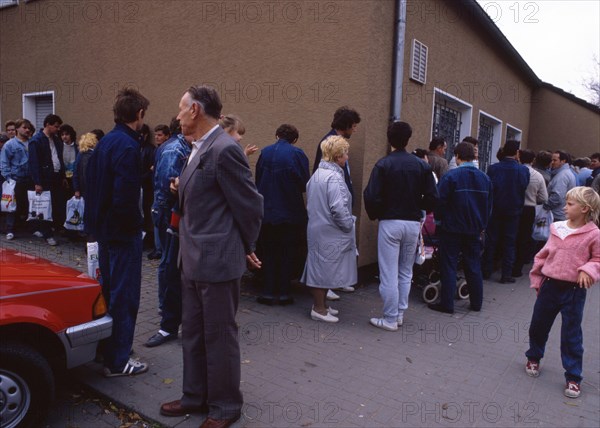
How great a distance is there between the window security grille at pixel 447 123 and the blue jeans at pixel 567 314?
4733 millimetres

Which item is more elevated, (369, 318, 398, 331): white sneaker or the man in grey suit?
the man in grey suit

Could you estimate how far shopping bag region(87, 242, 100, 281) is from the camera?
3604 mm

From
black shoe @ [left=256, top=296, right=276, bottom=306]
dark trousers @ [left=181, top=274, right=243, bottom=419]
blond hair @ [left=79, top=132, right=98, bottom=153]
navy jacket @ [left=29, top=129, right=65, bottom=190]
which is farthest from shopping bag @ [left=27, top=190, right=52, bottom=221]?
dark trousers @ [left=181, top=274, right=243, bottom=419]

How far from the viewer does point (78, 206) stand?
25.0ft

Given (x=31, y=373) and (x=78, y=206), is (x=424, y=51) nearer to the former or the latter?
(x=78, y=206)

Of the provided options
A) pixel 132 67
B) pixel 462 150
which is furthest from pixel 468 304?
pixel 132 67

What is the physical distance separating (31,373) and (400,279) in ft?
11.4

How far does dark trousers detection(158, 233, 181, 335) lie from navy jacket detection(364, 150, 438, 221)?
6.55 ft

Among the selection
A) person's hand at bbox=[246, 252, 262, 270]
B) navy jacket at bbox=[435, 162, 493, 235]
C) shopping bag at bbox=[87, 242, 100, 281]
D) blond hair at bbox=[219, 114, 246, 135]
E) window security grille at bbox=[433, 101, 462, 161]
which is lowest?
shopping bag at bbox=[87, 242, 100, 281]

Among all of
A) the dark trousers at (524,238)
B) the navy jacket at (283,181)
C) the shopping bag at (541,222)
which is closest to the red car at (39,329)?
the navy jacket at (283,181)

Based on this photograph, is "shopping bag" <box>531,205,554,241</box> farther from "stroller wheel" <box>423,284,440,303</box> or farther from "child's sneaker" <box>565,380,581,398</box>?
"child's sneaker" <box>565,380,581,398</box>

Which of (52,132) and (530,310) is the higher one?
(52,132)

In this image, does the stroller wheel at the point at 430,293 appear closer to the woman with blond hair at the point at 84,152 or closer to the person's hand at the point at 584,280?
the person's hand at the point at 584,280

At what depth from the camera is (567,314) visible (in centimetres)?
379
